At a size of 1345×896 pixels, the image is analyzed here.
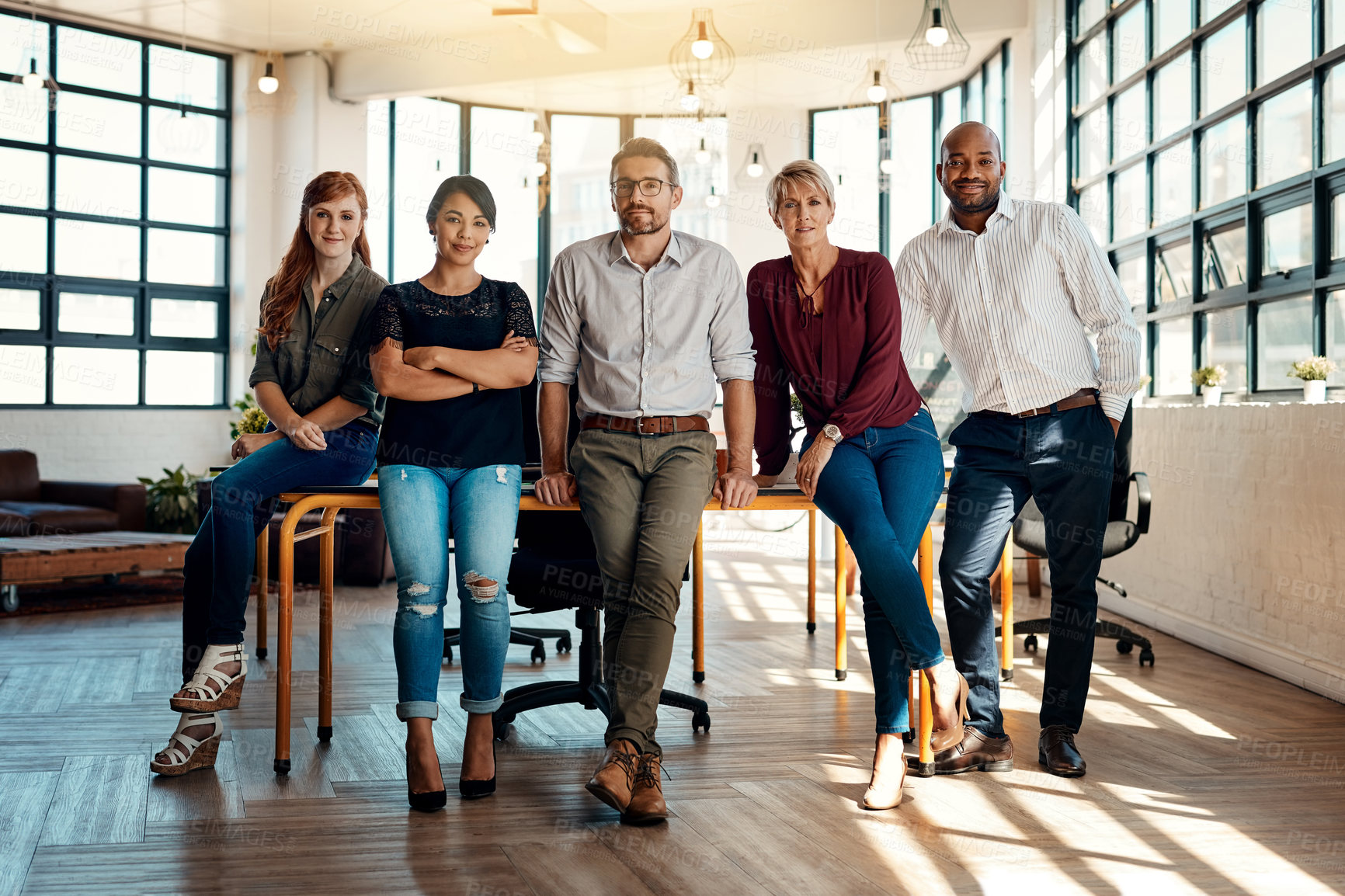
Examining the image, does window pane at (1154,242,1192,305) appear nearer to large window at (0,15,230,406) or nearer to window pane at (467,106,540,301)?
window pane at (467,106,540,301)

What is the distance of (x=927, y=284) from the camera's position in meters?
3.04

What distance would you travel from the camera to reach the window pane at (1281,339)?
4.68 metres

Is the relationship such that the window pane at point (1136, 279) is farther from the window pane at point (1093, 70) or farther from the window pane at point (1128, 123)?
the window pane at point (1093, 70)

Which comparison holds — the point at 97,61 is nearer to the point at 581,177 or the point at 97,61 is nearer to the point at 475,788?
the point at 581,177

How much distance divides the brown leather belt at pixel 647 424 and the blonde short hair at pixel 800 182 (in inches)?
20.7

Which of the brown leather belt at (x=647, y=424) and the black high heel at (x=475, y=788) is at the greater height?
the brown leather belt at (x=647, y=424)

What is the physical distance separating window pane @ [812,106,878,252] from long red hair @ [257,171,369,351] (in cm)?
793

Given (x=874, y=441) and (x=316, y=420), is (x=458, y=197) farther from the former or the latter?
(x=874, y=441)

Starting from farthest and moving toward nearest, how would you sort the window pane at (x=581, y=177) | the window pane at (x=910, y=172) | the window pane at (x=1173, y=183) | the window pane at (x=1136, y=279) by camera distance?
the window pane at (x=581, y=177), the window pane at (x=910, y=172), the window pane at (x=1136, y=279), the window pane at (x=1173, y=183)

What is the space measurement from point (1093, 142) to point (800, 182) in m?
4.99

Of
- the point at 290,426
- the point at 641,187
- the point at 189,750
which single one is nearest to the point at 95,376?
the point at 290,426

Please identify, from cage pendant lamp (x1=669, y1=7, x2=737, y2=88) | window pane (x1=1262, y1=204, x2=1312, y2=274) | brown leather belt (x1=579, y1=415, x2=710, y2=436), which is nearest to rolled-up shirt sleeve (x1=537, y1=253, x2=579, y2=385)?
brown leather belt (x1=579, y1=415, x2=710, y2=436)

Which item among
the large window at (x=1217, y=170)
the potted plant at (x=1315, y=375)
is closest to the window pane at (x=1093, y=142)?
the large window at (x=1217, y=170)

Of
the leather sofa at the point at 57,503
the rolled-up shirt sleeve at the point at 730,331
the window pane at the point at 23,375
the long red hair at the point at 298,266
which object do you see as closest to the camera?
the rolled-up shirt sleeve at the point at 730,331
